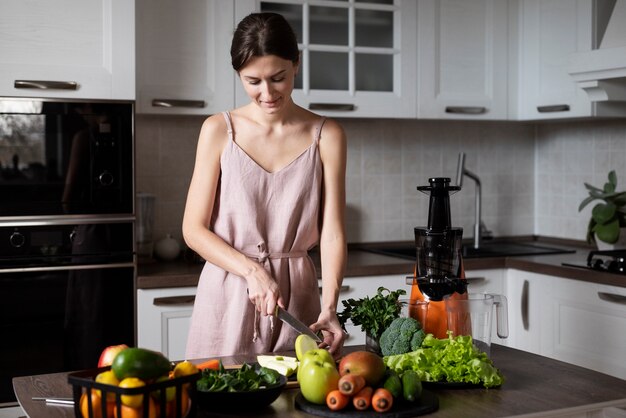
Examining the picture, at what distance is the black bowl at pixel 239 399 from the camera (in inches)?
56.1

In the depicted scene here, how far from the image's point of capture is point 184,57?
322 cm

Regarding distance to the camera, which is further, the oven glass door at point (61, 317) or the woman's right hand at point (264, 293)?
the oven glass door at point (61, 317)

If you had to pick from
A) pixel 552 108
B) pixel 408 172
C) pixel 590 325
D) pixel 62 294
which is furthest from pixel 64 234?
pixel 552 108

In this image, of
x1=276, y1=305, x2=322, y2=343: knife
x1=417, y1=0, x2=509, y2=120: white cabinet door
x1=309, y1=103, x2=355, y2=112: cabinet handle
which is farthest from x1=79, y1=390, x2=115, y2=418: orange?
x1=417, y1=0, x2=509, y2=120: white cabinet door

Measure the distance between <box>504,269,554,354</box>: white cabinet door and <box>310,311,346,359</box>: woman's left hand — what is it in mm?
1646

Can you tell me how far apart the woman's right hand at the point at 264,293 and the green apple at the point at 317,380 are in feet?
1.16

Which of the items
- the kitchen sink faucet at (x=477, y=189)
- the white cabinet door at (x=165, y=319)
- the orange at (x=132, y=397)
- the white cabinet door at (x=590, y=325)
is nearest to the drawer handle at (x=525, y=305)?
the white cabinet door at (x=590, y=325)

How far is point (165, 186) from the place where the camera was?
11.6 ft

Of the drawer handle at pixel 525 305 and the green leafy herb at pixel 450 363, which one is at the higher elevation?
the green leafy herb at pixel 450 363

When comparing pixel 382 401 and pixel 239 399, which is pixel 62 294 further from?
pixel 382 401

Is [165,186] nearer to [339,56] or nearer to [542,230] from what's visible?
[339,56]

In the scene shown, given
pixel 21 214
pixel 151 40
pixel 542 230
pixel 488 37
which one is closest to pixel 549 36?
pixel 488 37

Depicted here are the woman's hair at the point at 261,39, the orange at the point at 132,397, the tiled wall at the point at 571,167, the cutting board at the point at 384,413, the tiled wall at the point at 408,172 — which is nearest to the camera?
the orange at the point at 132,397

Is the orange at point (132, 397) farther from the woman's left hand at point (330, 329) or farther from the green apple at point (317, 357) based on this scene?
the woman's left hand at point (330, 329)
